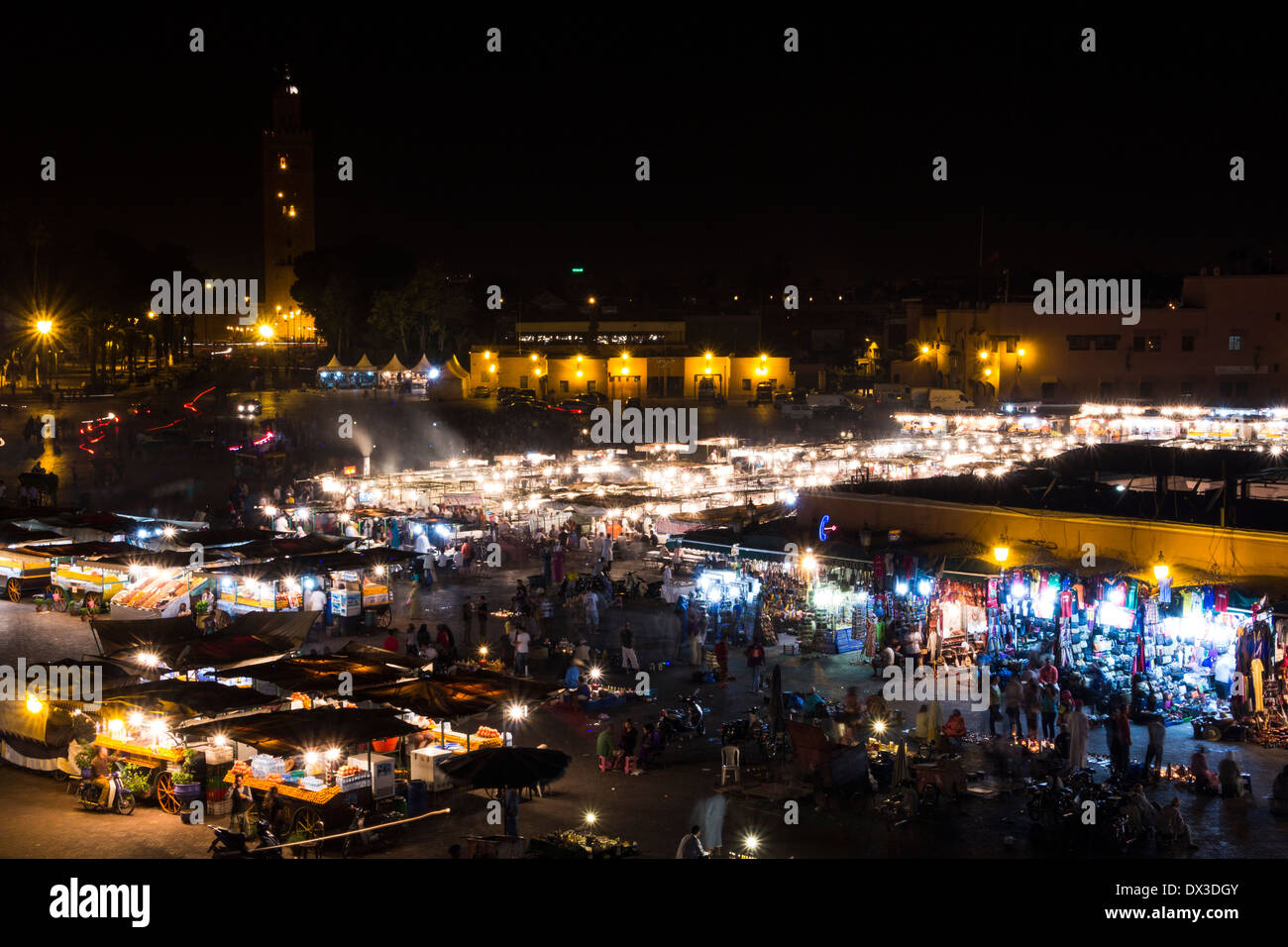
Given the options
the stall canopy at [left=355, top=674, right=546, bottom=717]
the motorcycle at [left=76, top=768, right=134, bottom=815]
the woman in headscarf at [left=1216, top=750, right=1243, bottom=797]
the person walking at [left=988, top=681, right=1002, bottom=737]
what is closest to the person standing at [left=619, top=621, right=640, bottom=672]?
the stall canopy at [left=355, top=674, right=546, bottom=717]

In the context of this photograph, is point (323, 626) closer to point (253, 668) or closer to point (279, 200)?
point (253, 668)

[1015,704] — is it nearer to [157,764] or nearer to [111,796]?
[157,764]

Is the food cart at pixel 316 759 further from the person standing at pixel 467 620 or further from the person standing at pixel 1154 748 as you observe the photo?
the person standing at pixel 467 620

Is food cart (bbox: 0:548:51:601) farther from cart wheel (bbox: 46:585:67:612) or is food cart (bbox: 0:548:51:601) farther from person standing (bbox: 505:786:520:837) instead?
person standing (bbox: 505:786:520:837)

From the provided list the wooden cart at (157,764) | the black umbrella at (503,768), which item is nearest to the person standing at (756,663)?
the black umbrella at (503,768)

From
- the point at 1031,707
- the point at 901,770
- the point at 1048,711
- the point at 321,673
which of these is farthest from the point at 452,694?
the point at 1048,711

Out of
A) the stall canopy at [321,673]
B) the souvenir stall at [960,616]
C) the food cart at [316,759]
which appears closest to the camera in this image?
the food cart at [316,759]
